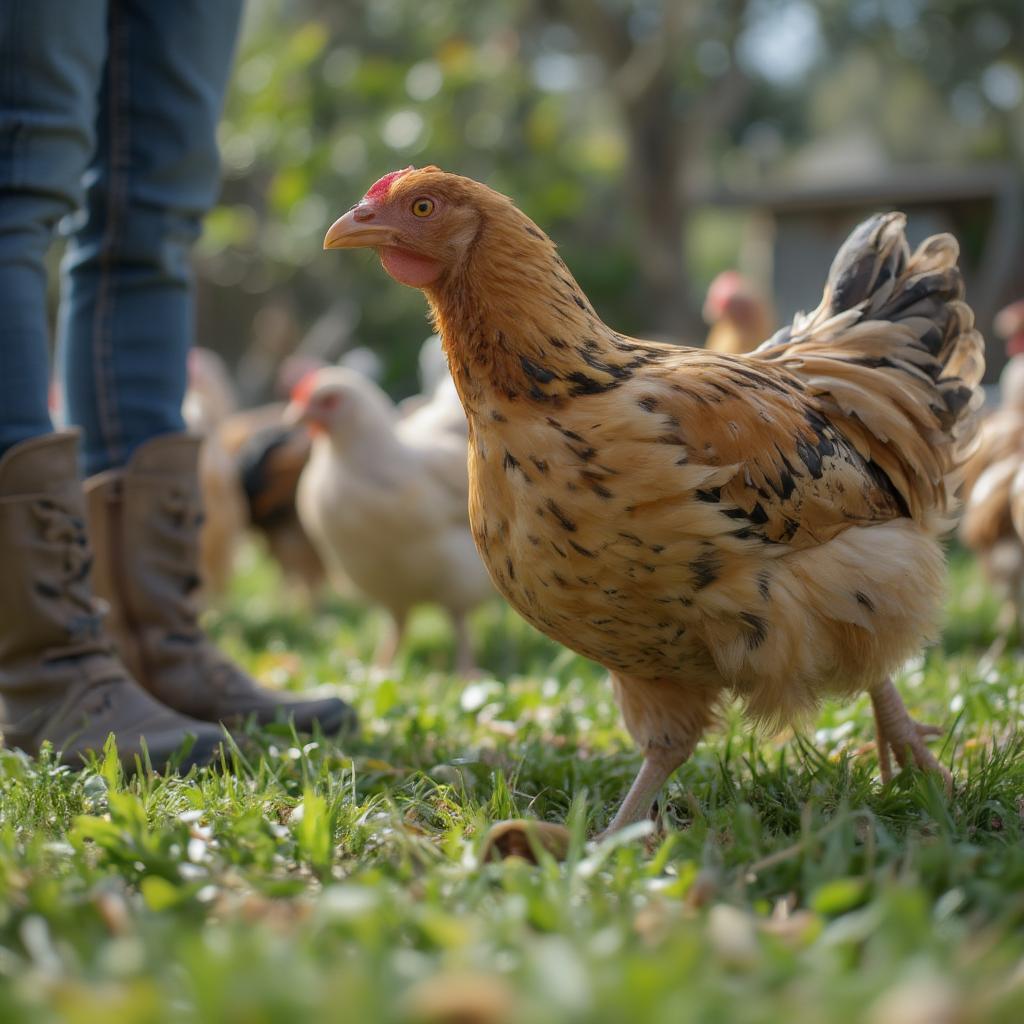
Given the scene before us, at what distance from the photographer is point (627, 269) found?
16484mm

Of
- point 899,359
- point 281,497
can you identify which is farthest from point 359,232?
point 281,497

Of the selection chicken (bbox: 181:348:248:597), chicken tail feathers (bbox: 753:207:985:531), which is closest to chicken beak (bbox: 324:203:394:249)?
chicken tail feathers (bbox: 753:207:985:531)

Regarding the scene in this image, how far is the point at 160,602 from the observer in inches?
130

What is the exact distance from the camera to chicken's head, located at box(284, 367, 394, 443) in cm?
559

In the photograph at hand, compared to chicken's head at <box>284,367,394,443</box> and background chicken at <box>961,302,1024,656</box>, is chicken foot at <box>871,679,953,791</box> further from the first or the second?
chicken's head at <box>284,367,394,443</box>

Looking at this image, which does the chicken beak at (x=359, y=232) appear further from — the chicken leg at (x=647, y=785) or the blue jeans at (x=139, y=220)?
the chicken leg at (x=647, y=785)

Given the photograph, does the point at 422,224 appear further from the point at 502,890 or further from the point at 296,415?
the point at 296,415

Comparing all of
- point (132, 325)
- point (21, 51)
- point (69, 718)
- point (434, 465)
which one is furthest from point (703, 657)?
point (434, 465)

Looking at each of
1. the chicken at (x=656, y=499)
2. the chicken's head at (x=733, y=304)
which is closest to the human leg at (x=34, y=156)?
the chicken at (x=656, y=499)

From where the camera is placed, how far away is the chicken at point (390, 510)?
5.50 meters

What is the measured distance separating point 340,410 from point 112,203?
2.42 metres

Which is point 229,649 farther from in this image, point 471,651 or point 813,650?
point 813,650

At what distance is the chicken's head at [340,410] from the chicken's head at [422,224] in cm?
307

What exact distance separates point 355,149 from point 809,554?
9.63m
